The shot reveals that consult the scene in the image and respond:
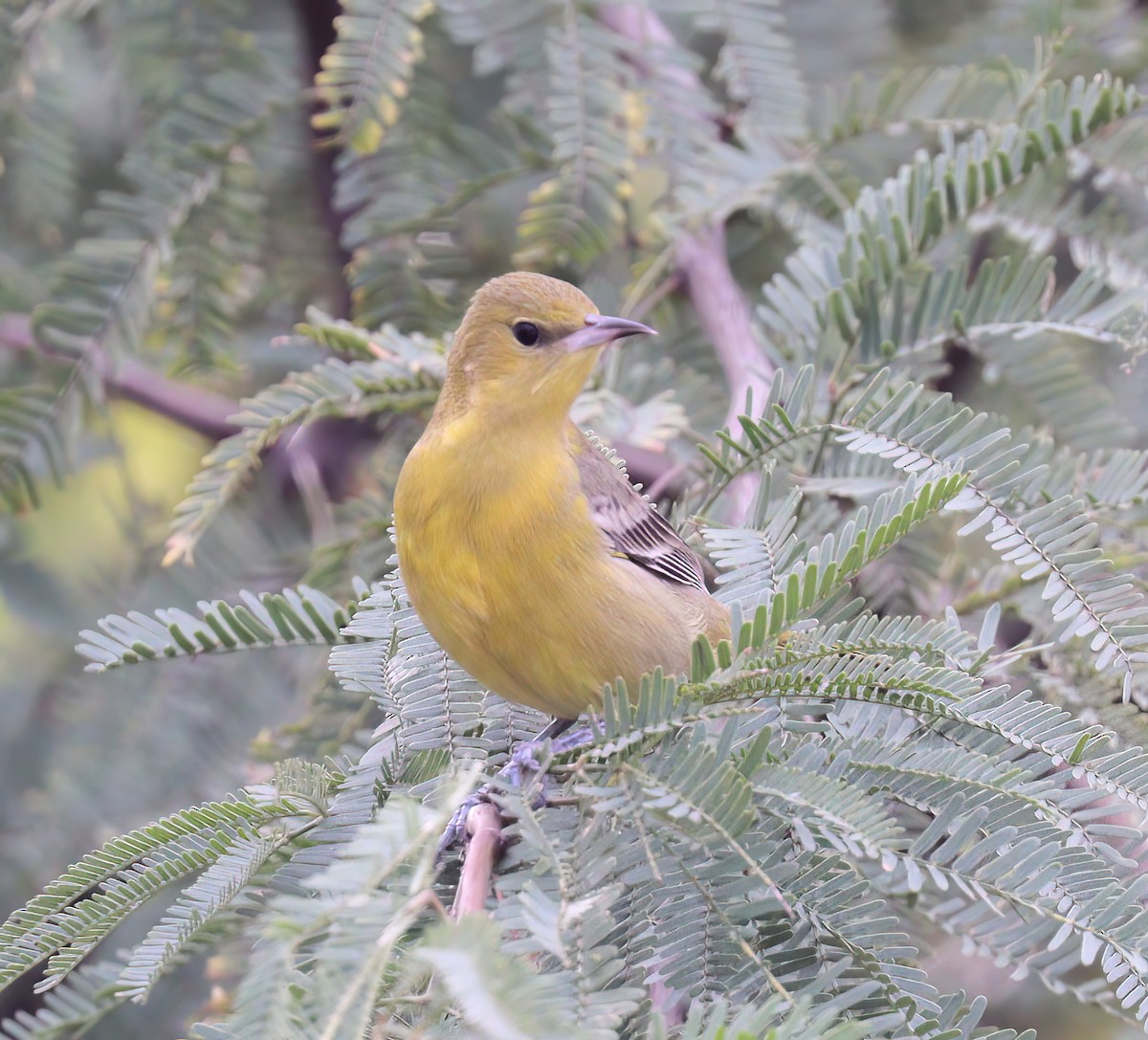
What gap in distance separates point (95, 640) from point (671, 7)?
3.02 meters

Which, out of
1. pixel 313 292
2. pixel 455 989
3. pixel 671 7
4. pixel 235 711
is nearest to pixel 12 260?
pixel 313 292

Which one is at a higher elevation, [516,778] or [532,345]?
[532,345]

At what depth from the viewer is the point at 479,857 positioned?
1979 mm

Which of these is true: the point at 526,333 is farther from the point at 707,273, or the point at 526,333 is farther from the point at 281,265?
the point at 281,265

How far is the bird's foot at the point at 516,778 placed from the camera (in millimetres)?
2223

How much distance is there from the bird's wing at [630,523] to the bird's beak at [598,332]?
0.80 feet

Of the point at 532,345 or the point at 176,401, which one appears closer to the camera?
the point at 532,345

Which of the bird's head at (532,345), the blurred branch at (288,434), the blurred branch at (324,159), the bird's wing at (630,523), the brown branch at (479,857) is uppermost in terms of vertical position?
the blurred branch at (324,159)

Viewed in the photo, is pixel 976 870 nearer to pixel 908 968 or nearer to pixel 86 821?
pixel 908 968

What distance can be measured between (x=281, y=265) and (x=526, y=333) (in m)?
2.50

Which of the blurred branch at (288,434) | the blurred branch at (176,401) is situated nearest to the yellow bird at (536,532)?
the blurred branch at (288,434)

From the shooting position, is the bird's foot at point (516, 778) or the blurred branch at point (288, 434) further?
the blurred branch at point (288, 434)

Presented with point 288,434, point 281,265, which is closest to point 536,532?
point 288,434

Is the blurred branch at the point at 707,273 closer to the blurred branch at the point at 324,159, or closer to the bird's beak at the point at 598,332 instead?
the bird's beak at the point at 598,332
